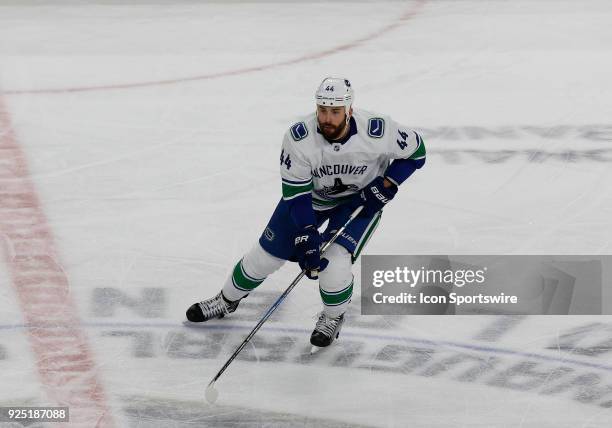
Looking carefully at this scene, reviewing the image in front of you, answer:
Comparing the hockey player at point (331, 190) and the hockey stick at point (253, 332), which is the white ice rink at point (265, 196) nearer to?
the hockey stick at point (253, 332)

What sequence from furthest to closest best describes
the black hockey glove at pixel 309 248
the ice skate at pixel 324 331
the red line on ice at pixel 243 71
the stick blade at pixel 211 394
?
the red line on ice at pixel 243 71 < the ice skate at pixel 324 331 < the black hockey glove at pixel 309 248 < the stick blade at pixel 211 394

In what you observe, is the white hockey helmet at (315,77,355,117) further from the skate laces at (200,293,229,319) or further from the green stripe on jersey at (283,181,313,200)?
the skate laces at (200,293,229,319)

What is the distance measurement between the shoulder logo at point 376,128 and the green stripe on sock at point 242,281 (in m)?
0.73

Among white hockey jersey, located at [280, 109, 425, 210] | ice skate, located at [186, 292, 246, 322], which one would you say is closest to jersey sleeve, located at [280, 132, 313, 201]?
white hockey jersey, located at [280, 109, 425, 210]

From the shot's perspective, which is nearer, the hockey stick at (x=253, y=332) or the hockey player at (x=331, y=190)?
the hockey stick at (x=253, y=332)

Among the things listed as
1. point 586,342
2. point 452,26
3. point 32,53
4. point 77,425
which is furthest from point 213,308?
point 452,26

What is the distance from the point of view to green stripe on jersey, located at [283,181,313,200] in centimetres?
392

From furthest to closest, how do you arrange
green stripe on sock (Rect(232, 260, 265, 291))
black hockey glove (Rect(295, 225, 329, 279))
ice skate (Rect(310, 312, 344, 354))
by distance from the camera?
green stripe on sock (Rect(232, 260, 265, 291)) < ice skate (Rect(310, 312, 344, 354)) < black hockey glove (Rect(295, 225, 329, 279))

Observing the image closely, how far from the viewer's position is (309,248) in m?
3.89

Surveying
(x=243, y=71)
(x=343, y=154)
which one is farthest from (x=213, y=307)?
(x=243, y=71)

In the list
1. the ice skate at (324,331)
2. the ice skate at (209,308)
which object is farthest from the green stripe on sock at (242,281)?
the ice skate at (324,331)

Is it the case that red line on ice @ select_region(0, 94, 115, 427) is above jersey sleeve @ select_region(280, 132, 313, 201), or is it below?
below

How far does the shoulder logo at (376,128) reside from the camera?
402cm

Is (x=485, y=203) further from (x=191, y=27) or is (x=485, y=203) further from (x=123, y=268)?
(x=191, y=27)
